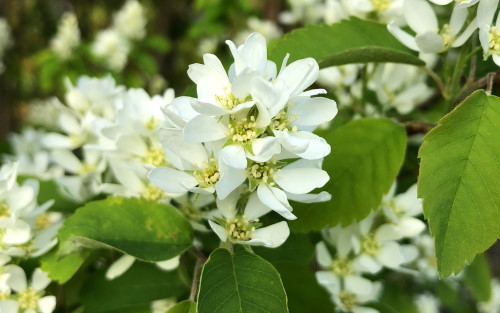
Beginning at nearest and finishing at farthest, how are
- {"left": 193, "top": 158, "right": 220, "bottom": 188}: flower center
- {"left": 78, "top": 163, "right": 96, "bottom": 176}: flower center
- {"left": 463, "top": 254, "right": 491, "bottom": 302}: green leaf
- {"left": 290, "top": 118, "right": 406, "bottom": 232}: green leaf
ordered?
1. {"left": 193, "top": 158, "right": 220, "bottom": 188}: flower center
2. {"left": 290, "top": 118, "right": 406, "bottom": 232}: green leaf
3. {"left": 78, "top": 163, "right": 96, "bottom": 176}: flower center
4. {"left": 463, "top": 254, "right": 491, "bottom": 302}: green leaf

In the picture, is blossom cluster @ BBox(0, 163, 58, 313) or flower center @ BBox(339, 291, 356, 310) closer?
blossom cluster @ BBox(0, 163, 58, 313)

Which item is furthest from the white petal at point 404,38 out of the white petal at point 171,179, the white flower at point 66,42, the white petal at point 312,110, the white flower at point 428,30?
the white flower at point 66,42

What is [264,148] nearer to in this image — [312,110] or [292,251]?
[312,110]

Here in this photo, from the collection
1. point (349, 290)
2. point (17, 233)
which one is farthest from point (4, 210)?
point (349, 290)

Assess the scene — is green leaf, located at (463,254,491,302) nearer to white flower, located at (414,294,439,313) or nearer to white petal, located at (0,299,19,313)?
white flower, located at (414,294,439,313)

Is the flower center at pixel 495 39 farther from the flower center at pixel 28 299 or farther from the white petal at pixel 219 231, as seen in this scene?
the flower center at pixel 28 299

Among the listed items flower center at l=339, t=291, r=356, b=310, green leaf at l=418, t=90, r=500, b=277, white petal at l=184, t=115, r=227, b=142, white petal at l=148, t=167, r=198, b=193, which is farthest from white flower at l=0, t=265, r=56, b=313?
green leaf at l=418, t=90, r=500, b=277

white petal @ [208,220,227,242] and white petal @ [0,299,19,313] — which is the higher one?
white petal @ [208,220,227,242]
